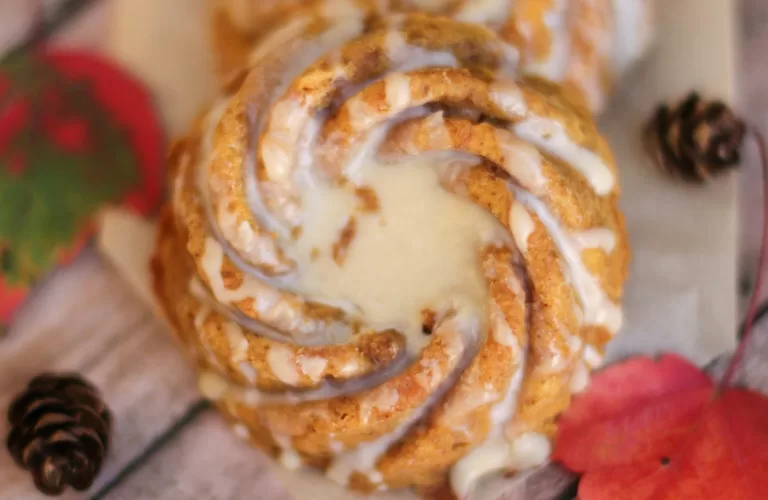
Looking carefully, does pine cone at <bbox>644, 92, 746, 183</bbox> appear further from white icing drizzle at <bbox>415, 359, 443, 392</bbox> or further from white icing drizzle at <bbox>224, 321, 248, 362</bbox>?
white icing drizzle at <bbox>224, 321, 248, 362</bbox>

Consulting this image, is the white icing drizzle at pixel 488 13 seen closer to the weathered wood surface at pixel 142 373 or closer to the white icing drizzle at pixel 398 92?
the white icing drizzle at pixel 398 92

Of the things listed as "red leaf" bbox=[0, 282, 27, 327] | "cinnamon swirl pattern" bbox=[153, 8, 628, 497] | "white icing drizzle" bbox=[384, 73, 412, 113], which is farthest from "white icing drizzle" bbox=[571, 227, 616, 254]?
"red leaf" bbox=[0, 282, 27, 327]

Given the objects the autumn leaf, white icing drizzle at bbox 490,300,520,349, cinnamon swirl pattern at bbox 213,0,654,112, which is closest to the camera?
white icing drizzle at bbox 490,300,520,349

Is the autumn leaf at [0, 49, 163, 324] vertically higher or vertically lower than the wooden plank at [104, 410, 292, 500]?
higher

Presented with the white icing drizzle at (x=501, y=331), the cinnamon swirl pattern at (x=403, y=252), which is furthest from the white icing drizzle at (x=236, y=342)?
the white icing drizzle at (x=501, y=331)

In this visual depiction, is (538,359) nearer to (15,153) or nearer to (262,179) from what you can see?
(262,179)

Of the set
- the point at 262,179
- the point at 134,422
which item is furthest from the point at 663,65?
the point at 134,422

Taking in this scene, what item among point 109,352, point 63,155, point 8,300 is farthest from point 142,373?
point 63,155
